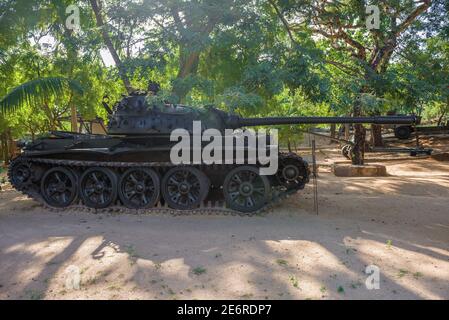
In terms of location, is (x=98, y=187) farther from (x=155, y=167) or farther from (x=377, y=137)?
(x=377, y=137)

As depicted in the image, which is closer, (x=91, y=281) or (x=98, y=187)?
(x=91, y=281)

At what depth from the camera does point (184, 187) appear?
28.9 feet

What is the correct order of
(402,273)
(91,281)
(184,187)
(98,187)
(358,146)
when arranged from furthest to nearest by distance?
1. (358,146)
2. (98,187)
3. (184,187)
4. (402,273)
5. (91,281)

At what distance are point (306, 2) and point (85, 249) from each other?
330 inches

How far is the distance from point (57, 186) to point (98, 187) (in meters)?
1.07

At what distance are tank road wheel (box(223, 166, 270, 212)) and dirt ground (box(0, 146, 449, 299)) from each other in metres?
0.36

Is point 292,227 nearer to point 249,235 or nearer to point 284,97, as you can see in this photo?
point 249,235

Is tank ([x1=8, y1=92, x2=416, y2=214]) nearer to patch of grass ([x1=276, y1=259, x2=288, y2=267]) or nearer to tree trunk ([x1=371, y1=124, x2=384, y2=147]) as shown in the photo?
patch of grass ([x1=276, y1=259, x2=288, y2=267])

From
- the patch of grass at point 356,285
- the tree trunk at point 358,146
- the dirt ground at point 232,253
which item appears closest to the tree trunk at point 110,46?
the dirt ground at point 232,253

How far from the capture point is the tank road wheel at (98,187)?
9.16m

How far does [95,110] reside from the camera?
19.6m

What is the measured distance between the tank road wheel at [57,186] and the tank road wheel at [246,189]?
350 cm

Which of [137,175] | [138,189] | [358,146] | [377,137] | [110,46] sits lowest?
[138,189]

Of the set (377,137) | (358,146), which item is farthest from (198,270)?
(377,137)
